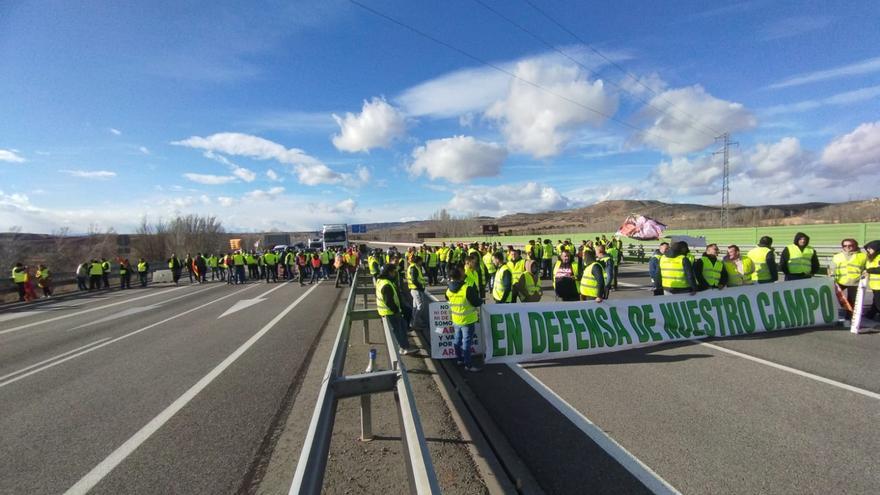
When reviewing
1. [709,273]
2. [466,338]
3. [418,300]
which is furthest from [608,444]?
[418,300]

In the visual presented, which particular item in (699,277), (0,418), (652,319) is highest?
(699,277)

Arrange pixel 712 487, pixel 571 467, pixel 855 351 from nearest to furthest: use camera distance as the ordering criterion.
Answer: pixel 712 487 → pixel 571 467 → pixel 855 351

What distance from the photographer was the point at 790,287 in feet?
26.1

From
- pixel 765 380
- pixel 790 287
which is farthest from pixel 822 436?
pixel 790 287

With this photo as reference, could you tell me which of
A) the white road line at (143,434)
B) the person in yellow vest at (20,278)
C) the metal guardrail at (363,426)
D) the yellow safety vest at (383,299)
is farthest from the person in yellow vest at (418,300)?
the person in yellow vest at (20,278)

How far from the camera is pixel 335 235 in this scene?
35406 millimetres

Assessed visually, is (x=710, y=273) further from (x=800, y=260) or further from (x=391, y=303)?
(x=391, y=303)

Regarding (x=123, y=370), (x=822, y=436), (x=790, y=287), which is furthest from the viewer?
(x=790, y=287)

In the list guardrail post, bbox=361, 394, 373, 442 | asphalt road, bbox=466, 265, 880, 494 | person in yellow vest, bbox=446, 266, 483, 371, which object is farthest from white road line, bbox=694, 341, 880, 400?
guardrail post, bbox=361, 394, 373, 442

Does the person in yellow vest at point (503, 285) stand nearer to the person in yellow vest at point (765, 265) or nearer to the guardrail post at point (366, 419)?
the guardrail post at point (366, 419)

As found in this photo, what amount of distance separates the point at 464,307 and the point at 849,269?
8.12 meters

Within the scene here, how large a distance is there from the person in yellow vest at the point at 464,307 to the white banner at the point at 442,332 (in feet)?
2.13

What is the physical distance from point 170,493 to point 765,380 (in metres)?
6.86

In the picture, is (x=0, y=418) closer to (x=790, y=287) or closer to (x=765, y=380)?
(x=765, y=380)
